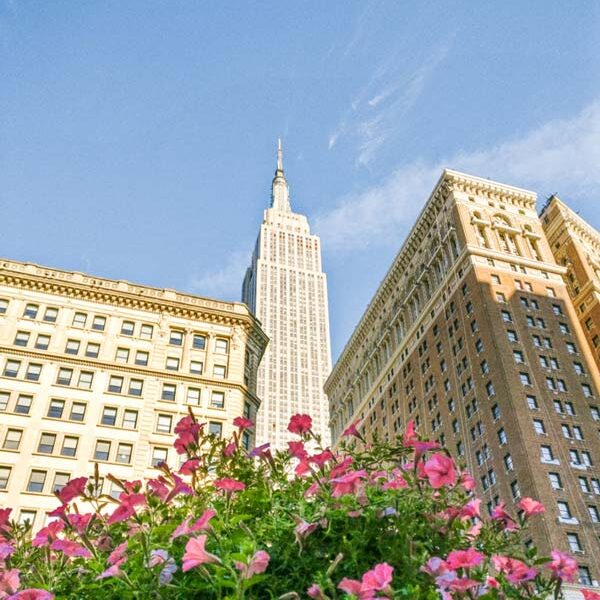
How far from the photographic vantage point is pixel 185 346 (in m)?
48.3

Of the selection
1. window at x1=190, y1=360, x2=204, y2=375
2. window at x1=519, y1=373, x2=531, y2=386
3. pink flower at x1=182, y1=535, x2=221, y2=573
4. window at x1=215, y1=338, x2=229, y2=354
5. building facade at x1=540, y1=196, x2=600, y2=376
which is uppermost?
building facade at x1=540, y1=196, x2=600, y2=376

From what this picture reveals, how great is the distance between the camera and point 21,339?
44969 mm

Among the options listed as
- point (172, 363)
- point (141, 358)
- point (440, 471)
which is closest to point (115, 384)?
point (141, 358)

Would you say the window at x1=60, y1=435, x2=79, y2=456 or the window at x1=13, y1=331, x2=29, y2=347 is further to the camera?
the window at x1=13, y1=331, x2=29, y2=347

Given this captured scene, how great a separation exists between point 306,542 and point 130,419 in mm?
37866

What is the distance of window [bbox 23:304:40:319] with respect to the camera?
46.3 meters

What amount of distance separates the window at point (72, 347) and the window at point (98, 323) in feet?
6.24

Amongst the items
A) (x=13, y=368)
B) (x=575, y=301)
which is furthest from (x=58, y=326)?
(x=575, y=301)

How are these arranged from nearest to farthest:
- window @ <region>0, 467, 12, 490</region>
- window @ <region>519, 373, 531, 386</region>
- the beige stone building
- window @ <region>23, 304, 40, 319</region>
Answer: window @ <region>0, 467, 12, 490</region>
the beige stone building
window @ <region>23, 304, 40, 319</region>
window @ <region>519, 373, 531, 386</region>

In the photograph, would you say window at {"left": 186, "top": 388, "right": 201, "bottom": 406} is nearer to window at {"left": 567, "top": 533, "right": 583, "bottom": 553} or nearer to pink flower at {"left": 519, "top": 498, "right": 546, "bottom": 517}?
window at {"left": 567, "top": 533, "right": 583, "bottom": 553}

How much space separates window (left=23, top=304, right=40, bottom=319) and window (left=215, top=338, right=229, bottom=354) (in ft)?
44.2

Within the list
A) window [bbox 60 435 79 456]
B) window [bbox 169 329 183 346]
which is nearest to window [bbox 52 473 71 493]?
window [bbox 60 435 79 456]

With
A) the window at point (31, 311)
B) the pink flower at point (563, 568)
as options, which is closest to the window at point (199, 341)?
the window at point (31, 311)

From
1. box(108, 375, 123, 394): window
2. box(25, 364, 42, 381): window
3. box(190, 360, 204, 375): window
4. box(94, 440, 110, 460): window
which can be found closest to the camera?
box(94, 440, 110, 460): window
